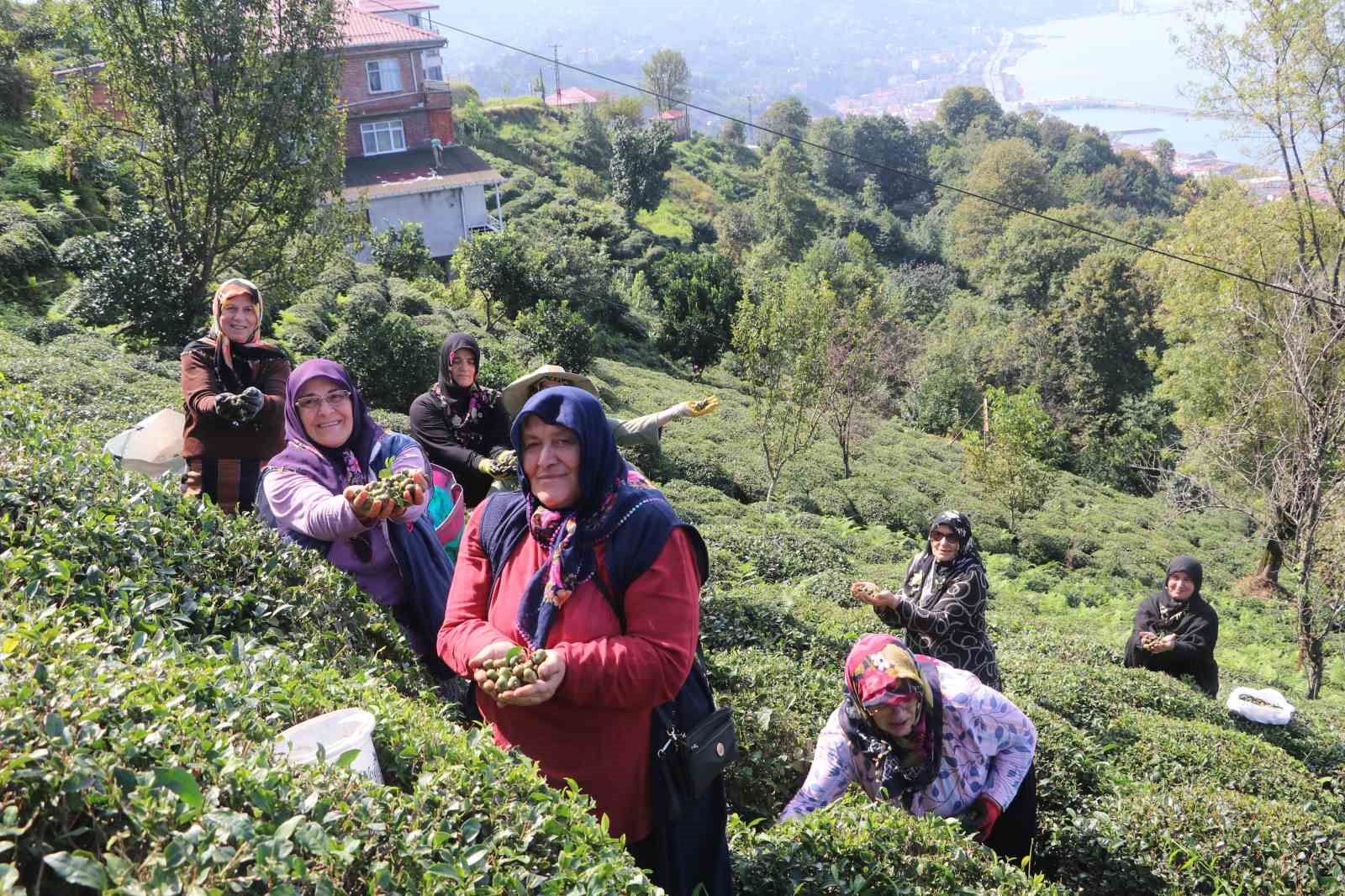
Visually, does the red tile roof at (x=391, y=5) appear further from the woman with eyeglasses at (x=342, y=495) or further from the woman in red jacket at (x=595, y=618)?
the woman in red jacket at (x=595, y=618)

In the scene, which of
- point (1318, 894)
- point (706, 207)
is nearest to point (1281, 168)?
point (1318, 894)

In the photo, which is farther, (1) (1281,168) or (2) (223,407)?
(1) (1281,168)

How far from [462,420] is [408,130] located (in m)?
46.7

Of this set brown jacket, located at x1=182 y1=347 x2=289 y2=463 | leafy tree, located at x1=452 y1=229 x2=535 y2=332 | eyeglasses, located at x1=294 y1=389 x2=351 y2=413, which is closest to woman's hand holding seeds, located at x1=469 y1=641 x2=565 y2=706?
eyeglasses, located at x1=294 y1=389 x2=351 y2=413

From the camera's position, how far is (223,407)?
4367 millimetres

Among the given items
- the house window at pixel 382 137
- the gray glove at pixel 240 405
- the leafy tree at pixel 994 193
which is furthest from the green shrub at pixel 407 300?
the leafy tree at pixel 994 193

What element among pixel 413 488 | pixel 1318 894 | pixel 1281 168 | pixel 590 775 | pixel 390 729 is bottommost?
pixel 1318 894

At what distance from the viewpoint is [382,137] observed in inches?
1841

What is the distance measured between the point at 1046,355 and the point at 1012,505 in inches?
696

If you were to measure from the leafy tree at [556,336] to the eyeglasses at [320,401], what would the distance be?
56.2ft

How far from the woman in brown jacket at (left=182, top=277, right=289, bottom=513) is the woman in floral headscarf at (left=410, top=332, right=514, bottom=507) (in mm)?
950

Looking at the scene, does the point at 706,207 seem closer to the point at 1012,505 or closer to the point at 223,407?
the point at 1012,505

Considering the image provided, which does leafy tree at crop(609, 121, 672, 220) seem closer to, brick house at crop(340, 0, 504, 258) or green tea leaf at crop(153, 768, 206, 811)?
brick house at crop(340, 0, 504, 258)

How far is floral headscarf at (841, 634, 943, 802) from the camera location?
10.4 ft
